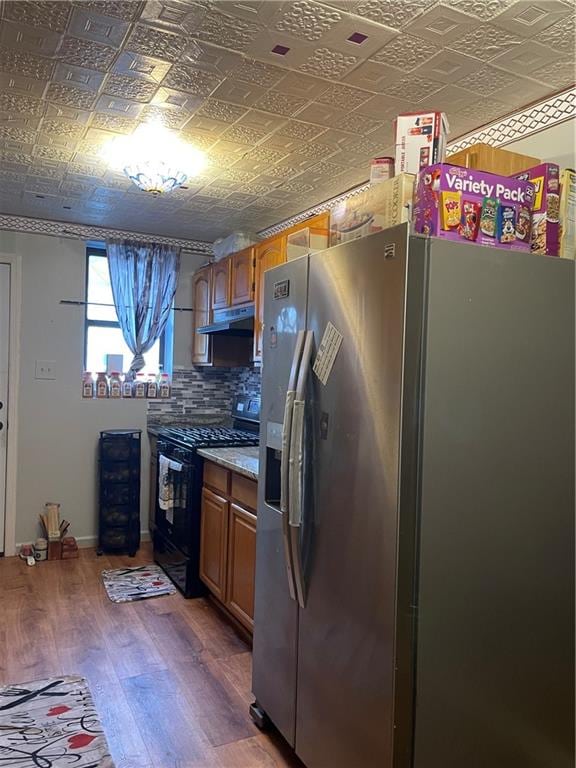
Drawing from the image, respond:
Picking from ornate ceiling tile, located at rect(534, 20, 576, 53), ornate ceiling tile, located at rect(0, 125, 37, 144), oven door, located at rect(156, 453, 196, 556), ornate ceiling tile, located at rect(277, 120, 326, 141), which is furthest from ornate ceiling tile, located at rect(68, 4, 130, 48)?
oven door, located at rect(156, 453, 196, 556)

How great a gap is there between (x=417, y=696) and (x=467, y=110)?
208cm

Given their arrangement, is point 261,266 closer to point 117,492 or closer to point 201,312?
point 201,312

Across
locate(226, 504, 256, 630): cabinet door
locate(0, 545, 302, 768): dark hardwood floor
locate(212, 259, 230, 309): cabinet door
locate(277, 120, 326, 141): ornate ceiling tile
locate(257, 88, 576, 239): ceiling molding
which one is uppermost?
locate(277, 120, 326, 141): ornate ceiling tile

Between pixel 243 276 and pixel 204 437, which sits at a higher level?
pixel 243 276

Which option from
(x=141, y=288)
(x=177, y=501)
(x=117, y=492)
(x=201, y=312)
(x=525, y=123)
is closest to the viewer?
(x=525, y=123)

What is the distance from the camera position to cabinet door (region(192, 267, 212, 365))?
14.4 feet

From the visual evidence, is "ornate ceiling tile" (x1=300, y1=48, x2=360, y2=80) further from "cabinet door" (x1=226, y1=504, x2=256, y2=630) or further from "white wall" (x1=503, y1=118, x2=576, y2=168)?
"cabinet door" (x1=226, y1=504, x2=256, y2=630)

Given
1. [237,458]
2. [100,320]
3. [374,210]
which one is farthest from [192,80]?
[100,320]

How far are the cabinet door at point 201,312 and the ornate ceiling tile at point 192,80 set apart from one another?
7.30ft

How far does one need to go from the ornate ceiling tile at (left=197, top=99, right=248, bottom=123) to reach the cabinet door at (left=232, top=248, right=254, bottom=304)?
49.6 inches

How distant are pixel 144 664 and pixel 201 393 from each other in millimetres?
2446

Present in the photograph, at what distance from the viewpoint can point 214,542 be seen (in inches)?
125

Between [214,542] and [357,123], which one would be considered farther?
[214,542]

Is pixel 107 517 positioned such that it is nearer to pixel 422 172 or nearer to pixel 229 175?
pixel 229 175
